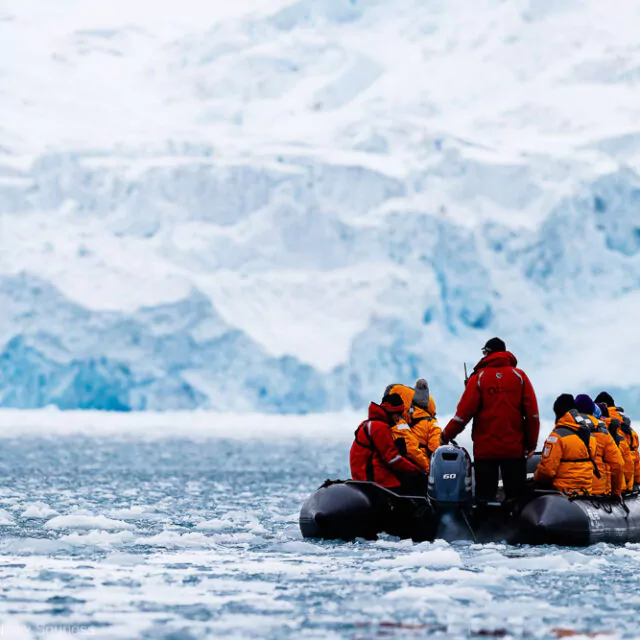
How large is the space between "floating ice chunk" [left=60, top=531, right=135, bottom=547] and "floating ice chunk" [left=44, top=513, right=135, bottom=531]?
670 millimetres

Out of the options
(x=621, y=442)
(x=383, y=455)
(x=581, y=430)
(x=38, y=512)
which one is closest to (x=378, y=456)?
(x=383, y=455)

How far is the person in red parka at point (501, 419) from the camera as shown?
909 centimetres

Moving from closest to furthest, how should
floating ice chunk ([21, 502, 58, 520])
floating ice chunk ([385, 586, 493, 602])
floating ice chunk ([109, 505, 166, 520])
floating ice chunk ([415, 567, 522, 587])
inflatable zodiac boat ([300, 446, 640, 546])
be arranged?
floating ice chunk ([385, 586, 493, 602]) < floating ice chunk ([415, 567, 522, 587]) < inflatable zodiac boat ([300, 446, 640, 546]) < floating ice chunk ([21, 502, 58, 520]) < floating ice chunk ([109, 505, 166, 520])

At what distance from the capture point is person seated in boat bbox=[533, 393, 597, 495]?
917cm

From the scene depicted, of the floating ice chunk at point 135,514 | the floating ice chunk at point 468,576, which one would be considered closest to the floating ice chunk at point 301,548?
the floating ice chunk at point 468,576

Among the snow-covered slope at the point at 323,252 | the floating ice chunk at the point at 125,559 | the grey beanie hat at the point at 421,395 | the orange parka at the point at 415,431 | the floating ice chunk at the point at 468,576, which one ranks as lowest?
the floating ice chunk at the point at 468,576

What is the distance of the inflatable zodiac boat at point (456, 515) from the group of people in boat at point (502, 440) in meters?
0.13

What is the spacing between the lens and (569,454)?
927 centimetres

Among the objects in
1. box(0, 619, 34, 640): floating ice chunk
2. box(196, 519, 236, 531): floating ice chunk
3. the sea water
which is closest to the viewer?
box(0, 619, 34, 640): floating ice chunk

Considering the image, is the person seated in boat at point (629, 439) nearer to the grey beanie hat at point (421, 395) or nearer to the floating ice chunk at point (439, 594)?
the grey beanie hat at point (421, 395)

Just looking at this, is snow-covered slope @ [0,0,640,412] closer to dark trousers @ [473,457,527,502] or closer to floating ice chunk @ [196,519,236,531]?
floating ice chunk @ [196,519,236,531]

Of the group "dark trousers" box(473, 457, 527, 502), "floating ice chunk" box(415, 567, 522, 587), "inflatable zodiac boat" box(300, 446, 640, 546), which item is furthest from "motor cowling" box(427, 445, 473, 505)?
"floating ice chunk" box(415, 567, 522, 587)

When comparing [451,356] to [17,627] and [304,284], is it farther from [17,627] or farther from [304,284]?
[17,627]

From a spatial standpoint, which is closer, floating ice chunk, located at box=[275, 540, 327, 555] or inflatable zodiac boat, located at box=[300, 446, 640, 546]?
floating ice chunk, located at box=[275, 540, 327, 555]
